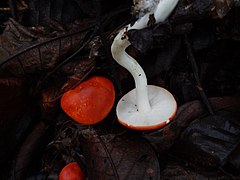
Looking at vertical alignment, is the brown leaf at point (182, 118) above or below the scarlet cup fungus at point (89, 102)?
below

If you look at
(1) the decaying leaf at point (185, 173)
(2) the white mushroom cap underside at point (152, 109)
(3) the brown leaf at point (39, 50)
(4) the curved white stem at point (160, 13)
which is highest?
(4) the curved white stem at point (160, 13)

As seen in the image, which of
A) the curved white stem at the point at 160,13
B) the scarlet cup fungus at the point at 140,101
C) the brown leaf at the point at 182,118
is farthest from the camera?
the brown leaf at the point at 182,118

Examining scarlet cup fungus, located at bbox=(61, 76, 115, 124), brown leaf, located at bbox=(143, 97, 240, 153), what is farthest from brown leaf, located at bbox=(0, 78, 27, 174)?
brown leaf, located at bbox=(143, 97, 240, 153)

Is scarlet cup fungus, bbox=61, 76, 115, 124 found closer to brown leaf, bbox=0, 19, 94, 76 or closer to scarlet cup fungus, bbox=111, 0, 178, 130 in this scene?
scarlet cup fungus, bbox=111, 0, 178, 130

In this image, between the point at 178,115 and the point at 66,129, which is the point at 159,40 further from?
the point at 66,129

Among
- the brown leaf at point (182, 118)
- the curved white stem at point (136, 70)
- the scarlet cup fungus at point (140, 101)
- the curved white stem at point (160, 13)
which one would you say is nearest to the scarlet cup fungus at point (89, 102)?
the scarlet cup fungus at point (140, 101)

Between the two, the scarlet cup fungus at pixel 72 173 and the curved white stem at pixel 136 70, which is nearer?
the curved white stem at pixel 136 70

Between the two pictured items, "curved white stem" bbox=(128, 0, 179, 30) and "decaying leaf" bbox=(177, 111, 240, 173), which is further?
"decaying leaf" bbox=(177, 111, 240, 173)

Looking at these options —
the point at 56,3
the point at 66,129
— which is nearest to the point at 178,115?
the point at 66,129

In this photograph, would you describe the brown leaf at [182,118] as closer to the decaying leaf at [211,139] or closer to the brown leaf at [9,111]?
the decaying leaf at [211,139]
